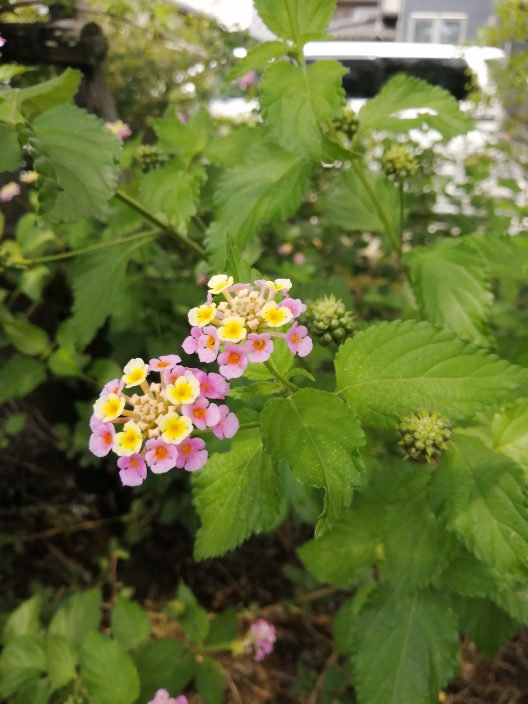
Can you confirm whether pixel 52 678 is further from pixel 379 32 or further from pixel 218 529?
pixel 379 32

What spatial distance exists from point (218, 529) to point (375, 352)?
0.37 meters

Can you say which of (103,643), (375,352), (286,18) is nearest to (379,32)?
(286,18)

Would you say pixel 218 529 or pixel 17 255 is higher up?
pixel 17 255

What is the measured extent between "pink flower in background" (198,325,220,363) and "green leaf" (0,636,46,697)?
Answer: 1.01 metres

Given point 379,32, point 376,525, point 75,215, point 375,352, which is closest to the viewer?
point 375,352

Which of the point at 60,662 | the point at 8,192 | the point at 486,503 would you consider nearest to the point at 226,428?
the point at 486,503

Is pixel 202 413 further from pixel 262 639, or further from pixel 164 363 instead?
pixel 262 639

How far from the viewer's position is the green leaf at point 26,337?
147 centimetres

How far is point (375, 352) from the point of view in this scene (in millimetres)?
704

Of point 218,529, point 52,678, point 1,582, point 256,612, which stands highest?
point 218,529

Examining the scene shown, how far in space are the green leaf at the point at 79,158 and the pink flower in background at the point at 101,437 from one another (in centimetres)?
42

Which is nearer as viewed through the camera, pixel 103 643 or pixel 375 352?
pixel 375 352

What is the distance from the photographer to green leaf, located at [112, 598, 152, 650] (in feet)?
4.15

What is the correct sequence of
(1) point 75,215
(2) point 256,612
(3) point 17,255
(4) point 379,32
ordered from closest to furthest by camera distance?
(1) point 75,215
(3) point 17,255
(2) point 256,612
(4) point 379,32
